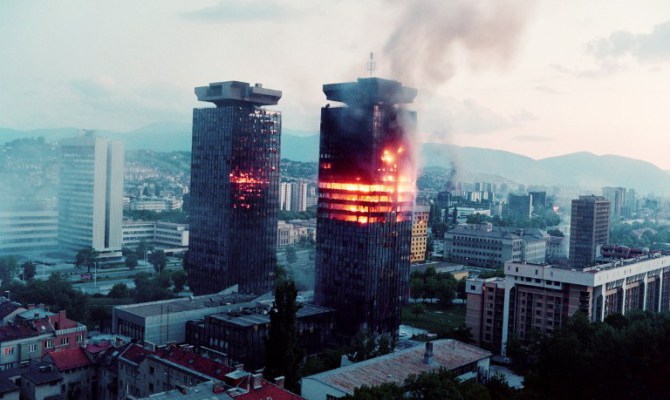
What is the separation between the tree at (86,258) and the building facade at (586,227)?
123 feet

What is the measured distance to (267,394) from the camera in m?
14.2

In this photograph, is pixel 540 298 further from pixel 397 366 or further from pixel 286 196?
pixel 286 196

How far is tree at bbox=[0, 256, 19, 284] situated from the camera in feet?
123

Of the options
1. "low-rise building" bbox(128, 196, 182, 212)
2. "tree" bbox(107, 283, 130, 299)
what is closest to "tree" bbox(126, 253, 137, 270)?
"tree" bbox(107, 283, 130, 299)

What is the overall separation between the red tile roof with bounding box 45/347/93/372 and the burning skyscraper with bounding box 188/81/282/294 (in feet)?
45.2

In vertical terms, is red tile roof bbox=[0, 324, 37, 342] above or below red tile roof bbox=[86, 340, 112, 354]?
above

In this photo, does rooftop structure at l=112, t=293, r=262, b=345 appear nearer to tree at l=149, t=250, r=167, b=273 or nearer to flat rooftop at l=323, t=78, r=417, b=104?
flat rooftop at l=323, t=78, r=417, b=104

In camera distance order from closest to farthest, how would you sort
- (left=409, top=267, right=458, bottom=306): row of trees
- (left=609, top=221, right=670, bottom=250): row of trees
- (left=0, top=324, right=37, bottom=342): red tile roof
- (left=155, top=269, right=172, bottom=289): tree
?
(left=0, top=324, right=37, bottom=342): red tile roof, (left=409, top=267, right=458, bottom=306): row of trees, (left=155, top=269, right=172, bottom=289): tree, (left=609, top=221, right=670, bottom=250): row of trees

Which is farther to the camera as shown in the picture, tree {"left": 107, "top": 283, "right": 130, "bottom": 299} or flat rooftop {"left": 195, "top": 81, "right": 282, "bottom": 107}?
tree {"left": 107, "top": 283, "right": 130, "bottom": 299}

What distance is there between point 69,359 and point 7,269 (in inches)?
900

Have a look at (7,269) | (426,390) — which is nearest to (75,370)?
(426,390)

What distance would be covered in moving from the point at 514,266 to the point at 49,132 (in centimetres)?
11836

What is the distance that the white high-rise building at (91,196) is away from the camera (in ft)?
164

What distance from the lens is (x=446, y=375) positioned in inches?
626
